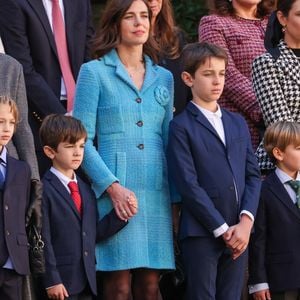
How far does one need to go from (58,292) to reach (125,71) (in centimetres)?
135

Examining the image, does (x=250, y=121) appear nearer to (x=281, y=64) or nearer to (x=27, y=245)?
(x=281, y=64)

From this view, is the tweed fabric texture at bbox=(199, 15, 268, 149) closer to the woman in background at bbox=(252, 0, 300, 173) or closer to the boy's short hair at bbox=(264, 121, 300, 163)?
the woman in background at bbox=(252, 0, 300, 173)

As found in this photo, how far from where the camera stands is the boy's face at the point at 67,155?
630 centimetres

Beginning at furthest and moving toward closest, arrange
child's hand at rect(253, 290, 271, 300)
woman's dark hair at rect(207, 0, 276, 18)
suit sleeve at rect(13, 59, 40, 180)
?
woman's dark hair at rect(207, 0, 276, 18) < child's hand at rect(253, 290, 271, 300) < suit sleeve at rect(13, 59, 40, 180)

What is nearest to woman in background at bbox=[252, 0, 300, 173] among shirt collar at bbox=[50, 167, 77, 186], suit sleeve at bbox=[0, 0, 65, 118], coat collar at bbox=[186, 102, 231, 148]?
coat collar at bbox=[186, 102, 231, 148]

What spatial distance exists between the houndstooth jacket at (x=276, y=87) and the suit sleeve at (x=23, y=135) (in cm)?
147

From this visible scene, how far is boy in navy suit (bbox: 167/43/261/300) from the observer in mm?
6324

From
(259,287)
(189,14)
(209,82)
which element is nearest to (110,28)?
(209,82)

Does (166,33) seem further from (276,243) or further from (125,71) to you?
(276,243)

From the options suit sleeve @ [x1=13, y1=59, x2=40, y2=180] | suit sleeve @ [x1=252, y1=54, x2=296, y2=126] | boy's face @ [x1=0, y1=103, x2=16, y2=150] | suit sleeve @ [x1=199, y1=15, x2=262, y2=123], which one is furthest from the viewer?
suit sleeve @ [x1=199, y1=15, x2=262, y2=123]

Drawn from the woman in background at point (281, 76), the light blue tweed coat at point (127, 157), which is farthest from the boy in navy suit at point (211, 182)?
the woman in background at point (281, 76)

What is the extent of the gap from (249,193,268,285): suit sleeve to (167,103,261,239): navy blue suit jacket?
0.25 meters

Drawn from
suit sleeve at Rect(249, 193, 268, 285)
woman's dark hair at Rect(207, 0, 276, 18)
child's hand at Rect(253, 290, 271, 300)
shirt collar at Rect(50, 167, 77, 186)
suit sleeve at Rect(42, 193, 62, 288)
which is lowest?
child's hand at Rect(253, 290, 271, 300)

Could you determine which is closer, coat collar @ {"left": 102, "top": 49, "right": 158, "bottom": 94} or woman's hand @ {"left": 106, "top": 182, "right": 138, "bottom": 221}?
woman's hand @ {"left": 106, "top": 182, "right": 138, "bottom": 221}
